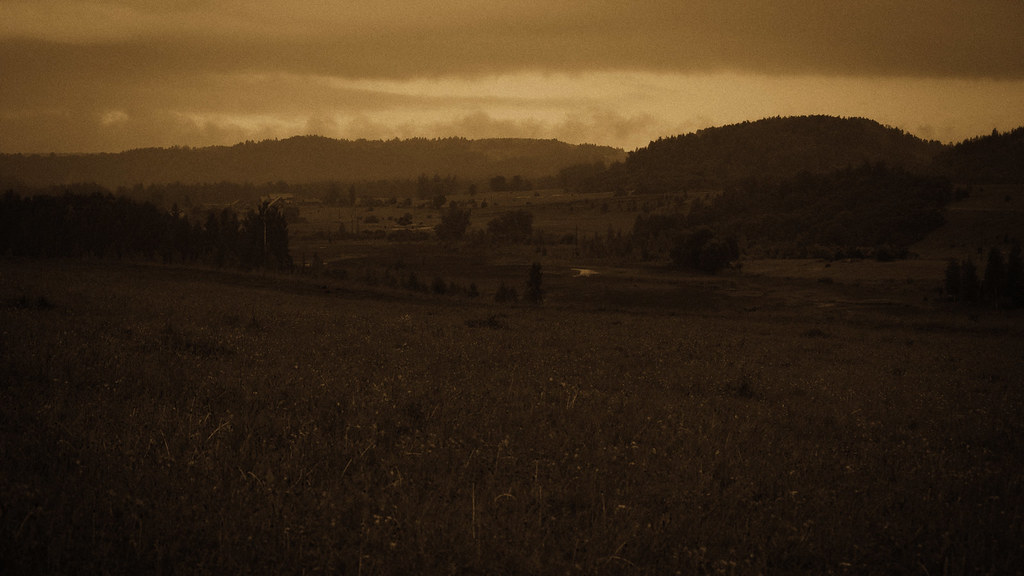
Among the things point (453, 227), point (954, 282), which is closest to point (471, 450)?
point (954, 282)

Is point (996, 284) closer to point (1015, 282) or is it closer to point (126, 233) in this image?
point (1015, 282)

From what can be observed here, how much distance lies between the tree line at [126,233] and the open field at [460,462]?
63465 millimetres

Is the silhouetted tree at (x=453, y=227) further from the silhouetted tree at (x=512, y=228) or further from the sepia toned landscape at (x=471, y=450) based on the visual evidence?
the sepia toned landscape at (x=471, y=450)

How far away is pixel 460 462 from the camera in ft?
24.3

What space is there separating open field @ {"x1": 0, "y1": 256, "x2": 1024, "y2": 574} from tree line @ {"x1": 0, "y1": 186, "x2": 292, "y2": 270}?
63465 mm

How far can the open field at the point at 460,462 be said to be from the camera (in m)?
5.28

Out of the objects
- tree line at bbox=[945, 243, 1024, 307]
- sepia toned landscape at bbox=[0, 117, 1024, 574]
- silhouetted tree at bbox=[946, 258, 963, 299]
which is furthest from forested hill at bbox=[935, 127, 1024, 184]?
sepia toned landscape at bbox=[0, 117, 1024, 574]

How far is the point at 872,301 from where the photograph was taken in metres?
79.1

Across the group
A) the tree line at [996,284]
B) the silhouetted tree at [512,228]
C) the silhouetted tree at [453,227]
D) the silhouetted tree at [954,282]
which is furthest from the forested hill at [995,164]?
the silhouetted tree at [453,227]

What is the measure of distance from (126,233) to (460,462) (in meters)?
94.2

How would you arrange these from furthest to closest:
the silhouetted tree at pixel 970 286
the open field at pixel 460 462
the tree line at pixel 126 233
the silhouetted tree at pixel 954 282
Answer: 1. the silhouetted tree at pixel 954 282
2. the tree line at pixel 126 233
3. the silhouetted tree at pixel 970 286
4. the open field at pixel 460 462

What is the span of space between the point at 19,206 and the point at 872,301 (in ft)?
359

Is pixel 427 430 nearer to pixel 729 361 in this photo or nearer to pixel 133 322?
pixel 133 322

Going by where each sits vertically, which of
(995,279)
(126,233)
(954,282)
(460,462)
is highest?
(126,233)
